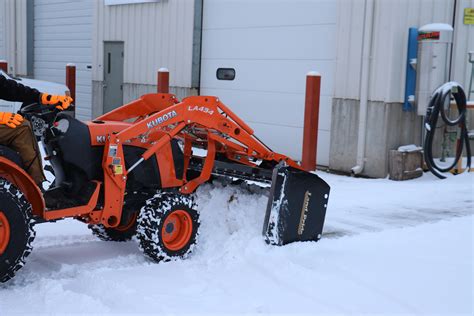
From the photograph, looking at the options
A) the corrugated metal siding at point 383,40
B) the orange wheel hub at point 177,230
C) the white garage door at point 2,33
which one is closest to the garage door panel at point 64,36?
the white garage door at point 2,33

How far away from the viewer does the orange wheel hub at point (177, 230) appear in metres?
5.24

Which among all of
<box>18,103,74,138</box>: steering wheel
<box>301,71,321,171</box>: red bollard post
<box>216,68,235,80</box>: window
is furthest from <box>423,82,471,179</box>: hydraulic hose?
<box>18,103,74,138</box>: steering wheel

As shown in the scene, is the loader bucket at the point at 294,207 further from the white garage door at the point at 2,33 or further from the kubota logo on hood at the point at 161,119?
the white garage door at the point at 2,33

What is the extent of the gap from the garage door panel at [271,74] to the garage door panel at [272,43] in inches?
4.0

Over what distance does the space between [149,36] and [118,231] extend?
8504 mm

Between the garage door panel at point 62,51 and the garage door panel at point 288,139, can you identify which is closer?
the garage door panel at point 288,139

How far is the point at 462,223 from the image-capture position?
6.77 meters

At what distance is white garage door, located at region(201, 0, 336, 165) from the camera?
10320 mm

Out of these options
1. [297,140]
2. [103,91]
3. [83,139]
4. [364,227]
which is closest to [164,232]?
[83,139]

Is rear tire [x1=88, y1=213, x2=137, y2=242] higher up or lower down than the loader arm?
lower down

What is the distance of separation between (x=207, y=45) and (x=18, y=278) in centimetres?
840

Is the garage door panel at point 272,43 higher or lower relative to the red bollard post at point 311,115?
higher

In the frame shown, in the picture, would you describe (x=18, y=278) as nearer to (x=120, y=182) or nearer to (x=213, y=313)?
(x=120, y=182)

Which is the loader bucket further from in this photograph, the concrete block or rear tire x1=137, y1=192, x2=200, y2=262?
the concrete block
